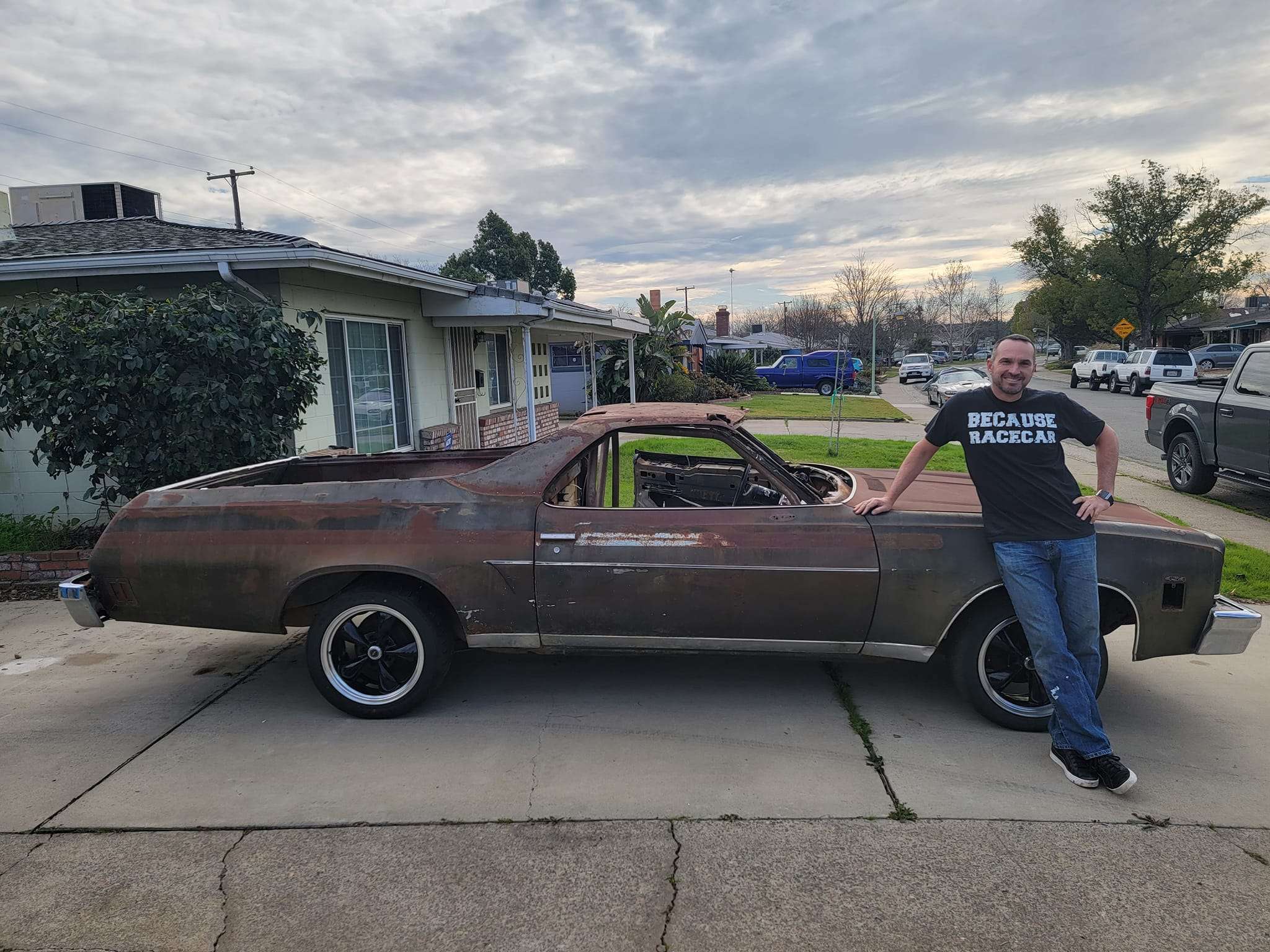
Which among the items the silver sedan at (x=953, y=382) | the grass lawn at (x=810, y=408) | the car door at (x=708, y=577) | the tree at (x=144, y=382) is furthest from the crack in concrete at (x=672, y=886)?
the silver sedan at (x=953, y=382)

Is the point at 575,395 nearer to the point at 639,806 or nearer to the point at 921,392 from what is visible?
the point at 921,392

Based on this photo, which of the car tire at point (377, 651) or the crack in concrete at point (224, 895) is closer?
the crack in concrete at point (224, 895)

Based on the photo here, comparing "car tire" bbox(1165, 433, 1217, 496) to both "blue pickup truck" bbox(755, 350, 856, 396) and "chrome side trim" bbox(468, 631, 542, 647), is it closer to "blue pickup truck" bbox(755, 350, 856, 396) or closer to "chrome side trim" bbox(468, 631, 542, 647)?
"chrome side trim" bbox(468, 631, 542, 647)

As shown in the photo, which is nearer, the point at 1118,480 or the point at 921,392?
the point at 1118,480

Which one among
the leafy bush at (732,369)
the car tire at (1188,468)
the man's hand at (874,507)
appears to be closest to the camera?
the man's hand at (874,507)

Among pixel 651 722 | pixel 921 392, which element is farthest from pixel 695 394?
pixel 651 722

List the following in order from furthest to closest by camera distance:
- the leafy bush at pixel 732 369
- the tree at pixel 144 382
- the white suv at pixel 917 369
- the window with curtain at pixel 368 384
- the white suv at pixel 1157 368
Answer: the white suv at pixel 917 369 < the leafy bush at pixel 732 369 < the white suv at pixel 1157 368 < the window with curtain at pixel 368 384 < the tree at pixel 144 382

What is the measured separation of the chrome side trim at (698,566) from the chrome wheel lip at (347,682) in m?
0.74

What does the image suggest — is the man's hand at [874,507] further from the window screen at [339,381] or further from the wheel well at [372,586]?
the window screen at [339,381]

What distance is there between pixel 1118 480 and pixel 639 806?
9.46 metres

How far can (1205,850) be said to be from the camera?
2.94 meters

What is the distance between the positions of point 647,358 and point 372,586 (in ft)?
73.5

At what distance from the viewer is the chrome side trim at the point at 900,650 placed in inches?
149

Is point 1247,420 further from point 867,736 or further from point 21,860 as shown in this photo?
point 21,860
